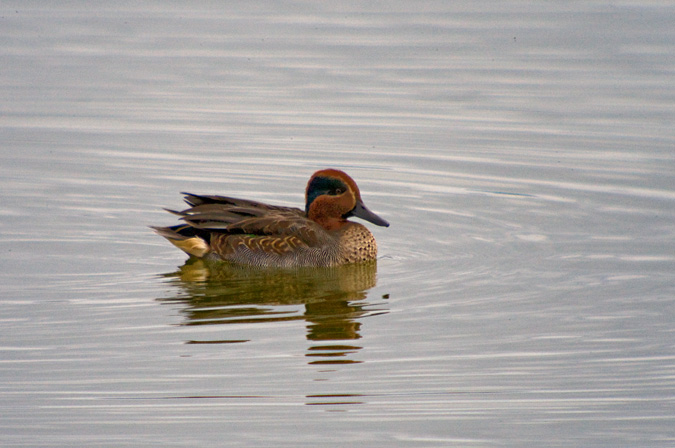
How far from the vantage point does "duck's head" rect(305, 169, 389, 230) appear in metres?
12.1

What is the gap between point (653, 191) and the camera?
1363 cm

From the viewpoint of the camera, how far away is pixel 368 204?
13.7 metres

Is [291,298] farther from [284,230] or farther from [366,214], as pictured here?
[366,214]

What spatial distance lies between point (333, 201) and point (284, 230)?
2.06ft

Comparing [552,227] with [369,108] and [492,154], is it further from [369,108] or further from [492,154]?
[369,108]

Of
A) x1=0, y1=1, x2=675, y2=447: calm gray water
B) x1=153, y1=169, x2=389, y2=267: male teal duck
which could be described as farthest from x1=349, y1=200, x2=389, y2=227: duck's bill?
x1=0, y1=1, x2=675, y2=447: calm gray water

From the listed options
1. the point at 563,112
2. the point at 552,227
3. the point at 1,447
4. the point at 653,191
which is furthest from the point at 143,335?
the point at 563,112

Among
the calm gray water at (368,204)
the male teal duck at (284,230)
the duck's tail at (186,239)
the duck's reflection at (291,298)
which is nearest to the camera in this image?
the calm gray water at (368,204)

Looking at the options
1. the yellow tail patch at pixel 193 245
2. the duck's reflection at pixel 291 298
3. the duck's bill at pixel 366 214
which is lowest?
the duck's reflection at pixel 291 298

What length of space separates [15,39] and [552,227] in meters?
12.0

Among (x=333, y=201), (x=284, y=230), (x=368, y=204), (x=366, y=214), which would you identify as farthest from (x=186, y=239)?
(x=368, y=204)

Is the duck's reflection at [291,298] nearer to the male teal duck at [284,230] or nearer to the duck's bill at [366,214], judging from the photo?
the male teal duck at [284,230]

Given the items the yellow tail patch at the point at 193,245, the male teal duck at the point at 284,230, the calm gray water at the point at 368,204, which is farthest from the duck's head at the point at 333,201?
the yellow tail patch at the point at 193,245

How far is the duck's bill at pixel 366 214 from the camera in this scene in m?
12.1
